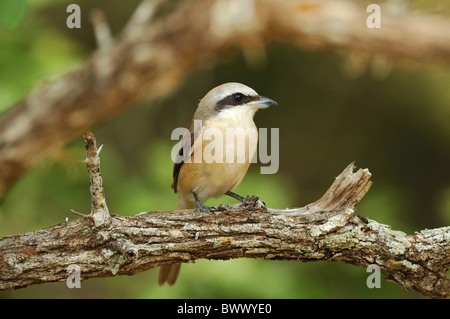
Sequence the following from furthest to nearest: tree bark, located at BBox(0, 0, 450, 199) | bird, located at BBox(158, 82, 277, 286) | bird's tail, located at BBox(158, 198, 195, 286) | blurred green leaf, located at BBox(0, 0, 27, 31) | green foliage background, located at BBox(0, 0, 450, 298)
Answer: green foliage background, located at BBox(0, 0, 450, 298), tree bark, located at BBox(0, 0, 450, 199), bird's tail, located at BBox(158, 198, 195, 286), bird, located at BBox(158, 82, 277, 286), blurred green leaf, located at BBox(0, 0, 27, 31)

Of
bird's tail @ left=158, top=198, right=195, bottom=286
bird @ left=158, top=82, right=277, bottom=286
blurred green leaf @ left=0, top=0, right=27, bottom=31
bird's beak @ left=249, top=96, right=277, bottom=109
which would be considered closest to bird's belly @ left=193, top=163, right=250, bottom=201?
bird @ left=158, top=82, right=277, bottom=286

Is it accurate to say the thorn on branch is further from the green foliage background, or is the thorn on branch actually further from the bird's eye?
the green foliage background

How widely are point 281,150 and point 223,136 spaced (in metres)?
4.13

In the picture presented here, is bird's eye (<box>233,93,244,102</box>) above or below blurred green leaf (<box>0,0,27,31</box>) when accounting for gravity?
below

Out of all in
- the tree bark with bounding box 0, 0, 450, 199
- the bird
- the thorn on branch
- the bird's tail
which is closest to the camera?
the thorn on branch

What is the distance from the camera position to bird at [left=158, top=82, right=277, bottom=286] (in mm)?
3988

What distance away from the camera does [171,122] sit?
26.3 ft

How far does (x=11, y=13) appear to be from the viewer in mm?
3457

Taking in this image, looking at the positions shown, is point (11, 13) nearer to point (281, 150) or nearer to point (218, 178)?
point (218, 178)

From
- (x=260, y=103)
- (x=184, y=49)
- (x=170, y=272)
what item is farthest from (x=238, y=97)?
(x=170, y=272)

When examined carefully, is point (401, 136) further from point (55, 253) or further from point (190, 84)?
point (55, 253)

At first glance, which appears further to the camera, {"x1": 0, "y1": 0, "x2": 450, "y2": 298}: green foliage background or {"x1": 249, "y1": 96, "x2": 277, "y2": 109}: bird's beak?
{"x1": 0, "y1": 0, "x2": 450, "y2": 298}: green foliage background

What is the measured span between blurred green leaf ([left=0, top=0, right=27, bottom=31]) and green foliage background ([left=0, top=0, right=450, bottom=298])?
1.85 meters

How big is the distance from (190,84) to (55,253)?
15.4ft
